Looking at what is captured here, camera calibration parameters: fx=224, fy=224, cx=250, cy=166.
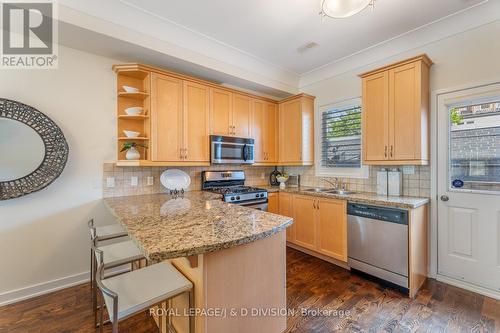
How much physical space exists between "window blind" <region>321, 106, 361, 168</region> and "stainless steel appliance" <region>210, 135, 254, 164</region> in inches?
49.5

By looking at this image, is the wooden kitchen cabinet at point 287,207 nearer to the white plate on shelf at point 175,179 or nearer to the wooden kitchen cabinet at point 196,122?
the wooden kitchen cabinet at point 196,122

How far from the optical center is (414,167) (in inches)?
107

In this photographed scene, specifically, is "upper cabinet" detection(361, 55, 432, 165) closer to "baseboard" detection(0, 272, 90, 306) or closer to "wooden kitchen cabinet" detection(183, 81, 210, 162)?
"wooden kitchen cabinet" detection(183, 81, 210, 162)

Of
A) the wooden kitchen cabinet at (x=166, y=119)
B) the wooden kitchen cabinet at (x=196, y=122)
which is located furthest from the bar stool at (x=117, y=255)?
the wooden kitchen cabinet at (x=196, y=122)

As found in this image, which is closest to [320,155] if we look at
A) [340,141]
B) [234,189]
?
[340,141]

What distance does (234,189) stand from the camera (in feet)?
10.7

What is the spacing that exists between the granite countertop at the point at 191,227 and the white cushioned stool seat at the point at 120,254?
10.9 inches

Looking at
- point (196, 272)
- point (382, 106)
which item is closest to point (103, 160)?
point (196, 272)

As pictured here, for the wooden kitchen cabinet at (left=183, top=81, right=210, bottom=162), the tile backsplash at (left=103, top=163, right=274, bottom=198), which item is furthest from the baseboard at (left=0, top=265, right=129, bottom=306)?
the wooden kitchen cabinet at (left=183, top=81, right=210, bottom=162)

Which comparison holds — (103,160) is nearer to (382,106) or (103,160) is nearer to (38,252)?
(38,252)

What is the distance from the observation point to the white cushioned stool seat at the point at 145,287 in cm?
108

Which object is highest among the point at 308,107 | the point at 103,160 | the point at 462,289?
the point at 308,107

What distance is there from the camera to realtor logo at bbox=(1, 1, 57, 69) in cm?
197

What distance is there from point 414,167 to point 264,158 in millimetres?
2078
